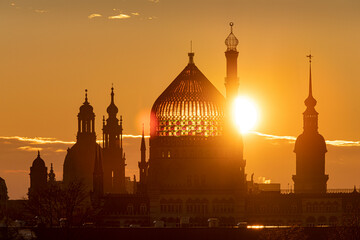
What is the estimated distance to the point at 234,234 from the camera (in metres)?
150

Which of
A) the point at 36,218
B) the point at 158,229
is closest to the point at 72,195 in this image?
the point at 36,218

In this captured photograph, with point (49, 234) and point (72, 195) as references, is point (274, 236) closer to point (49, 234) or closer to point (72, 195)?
point (49, 234)

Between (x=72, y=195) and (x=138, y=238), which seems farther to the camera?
(x=72, y=195)

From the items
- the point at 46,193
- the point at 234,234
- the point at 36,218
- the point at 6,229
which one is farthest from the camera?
the point at 46,193

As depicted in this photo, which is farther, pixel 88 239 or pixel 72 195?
pixel 72 195

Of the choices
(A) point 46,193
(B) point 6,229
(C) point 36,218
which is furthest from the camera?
(A) point 46,193

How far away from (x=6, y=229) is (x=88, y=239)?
384 inches

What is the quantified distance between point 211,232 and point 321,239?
36.6 feet

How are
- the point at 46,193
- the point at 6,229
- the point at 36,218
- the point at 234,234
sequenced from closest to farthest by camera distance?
the point at 6,229
the point at 234,234
the point at 36,218
the point at 46,193

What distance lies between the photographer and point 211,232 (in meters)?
150

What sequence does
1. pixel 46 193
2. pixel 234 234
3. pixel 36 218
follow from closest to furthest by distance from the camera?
pixel 234 234, pixel 36 218, pixel 46 193

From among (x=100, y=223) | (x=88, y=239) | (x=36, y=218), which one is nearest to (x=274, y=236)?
(x=88, y=239)

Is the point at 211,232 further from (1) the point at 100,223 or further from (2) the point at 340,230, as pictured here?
(1) the point at 100,223

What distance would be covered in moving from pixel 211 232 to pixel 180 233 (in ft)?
9.82
